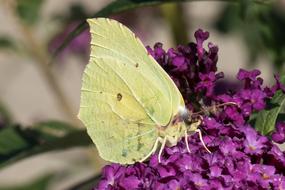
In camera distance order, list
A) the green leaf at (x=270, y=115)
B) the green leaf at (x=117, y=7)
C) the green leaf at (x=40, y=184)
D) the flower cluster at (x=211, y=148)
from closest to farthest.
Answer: the flower cluster at (x=211, y=148) < the green leaf at (x=270, y=115) < the green leaf at (x=117, y=7) < the green leaf at (x=40, y=184)

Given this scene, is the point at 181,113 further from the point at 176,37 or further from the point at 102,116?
the point at 176,37

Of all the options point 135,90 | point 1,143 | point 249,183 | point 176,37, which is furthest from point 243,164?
point 176,37

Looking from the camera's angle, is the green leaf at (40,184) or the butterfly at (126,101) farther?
the green leaf at (40,184)

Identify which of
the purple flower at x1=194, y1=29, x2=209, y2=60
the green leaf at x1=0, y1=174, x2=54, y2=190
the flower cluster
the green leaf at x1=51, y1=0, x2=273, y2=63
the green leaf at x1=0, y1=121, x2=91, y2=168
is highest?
the green leaf at x1=51, y1=0, x2=273, y2=63

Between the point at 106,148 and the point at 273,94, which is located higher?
the point at 273,94

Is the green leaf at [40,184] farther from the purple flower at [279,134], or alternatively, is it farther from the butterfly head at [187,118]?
the purple flower at [279,134]

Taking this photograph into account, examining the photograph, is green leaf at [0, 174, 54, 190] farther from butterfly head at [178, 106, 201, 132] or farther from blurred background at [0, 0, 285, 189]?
butterfly head at [178, 106, 201, 132]

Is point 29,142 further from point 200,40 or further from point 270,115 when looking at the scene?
point 270,115

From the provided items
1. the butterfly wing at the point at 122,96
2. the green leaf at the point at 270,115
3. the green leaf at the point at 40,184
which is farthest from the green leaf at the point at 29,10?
the green leaf at the point at 270,115

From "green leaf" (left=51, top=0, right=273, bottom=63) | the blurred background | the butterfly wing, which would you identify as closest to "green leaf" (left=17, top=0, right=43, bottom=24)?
the blurred background
